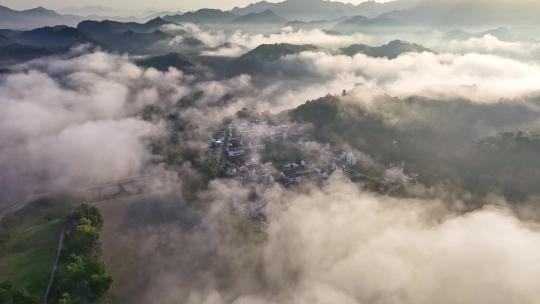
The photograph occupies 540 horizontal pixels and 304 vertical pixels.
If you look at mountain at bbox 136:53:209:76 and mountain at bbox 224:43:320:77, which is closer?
mountain at bbox 136:53:209:76

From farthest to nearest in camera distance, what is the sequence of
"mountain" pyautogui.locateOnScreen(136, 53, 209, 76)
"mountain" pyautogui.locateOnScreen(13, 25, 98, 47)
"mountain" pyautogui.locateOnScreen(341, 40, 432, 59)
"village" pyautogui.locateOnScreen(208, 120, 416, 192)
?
1. "mountain" pyautogui.locateOnScreen(13, 25, 98, 47)
2. "mountain" pyautogui.locateOnScreen(341, 40, 432, 59)
3. "mountain" pyautogui.locateOnScreen(136, 53, 209, 76)
4. "village" pyautogui.locateOnScreen(208, 120, 416, 192)

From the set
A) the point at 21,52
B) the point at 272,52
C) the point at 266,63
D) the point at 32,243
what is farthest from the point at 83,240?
the point at 21,52

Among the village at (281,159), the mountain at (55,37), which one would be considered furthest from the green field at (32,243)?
the mountain at (55,37)

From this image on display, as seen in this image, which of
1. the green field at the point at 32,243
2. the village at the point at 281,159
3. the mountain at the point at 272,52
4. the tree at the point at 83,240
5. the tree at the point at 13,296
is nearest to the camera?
the tree at the point at 13,296

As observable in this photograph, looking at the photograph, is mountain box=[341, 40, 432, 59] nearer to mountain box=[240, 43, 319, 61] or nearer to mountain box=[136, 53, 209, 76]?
mountain box=[240, 43, 319, 61]

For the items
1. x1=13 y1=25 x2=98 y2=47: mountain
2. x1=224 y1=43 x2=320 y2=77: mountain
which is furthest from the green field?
x1=13 y1=25 x2=98 y2=47: mountain

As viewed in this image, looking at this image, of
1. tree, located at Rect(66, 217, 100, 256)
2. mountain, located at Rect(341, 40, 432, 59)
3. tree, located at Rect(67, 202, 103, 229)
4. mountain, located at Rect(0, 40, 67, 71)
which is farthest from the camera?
mountain, located at Rect(341, 40, 432, 59)

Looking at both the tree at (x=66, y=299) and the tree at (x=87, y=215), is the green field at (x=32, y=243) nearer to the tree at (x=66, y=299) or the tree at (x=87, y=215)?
the tree at (x=87, y=215)
